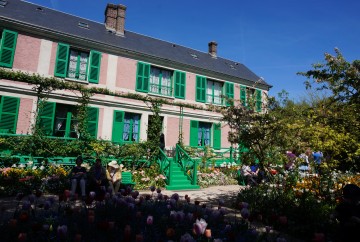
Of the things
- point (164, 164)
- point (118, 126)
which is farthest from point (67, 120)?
point (164, 164)

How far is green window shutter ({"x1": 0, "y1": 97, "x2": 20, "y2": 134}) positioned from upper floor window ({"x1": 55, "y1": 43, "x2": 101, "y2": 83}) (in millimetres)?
2290

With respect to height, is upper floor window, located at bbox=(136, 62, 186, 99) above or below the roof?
below

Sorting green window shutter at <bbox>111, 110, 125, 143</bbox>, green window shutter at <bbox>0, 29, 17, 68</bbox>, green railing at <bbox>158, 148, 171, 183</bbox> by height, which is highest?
green window shutter at <bbox>0, 29, 17, 68</bbox>

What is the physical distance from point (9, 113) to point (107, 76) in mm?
4394

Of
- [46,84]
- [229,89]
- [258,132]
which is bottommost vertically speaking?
[258,132]

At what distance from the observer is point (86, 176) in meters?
6.39

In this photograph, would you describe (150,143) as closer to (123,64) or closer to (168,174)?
(168,174)

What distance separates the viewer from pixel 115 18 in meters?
15.0

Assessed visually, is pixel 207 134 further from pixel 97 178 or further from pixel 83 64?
pixel 97 178

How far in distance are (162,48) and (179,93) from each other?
377 centimetres

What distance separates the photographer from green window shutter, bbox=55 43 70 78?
432 inches

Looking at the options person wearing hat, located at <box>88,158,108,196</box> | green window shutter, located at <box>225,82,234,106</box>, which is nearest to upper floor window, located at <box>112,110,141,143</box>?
person wearing hat, located at <box>88,158,108,196</box>

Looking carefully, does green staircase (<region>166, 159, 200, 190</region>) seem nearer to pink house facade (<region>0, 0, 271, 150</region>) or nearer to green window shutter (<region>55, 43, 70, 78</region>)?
pink house facade (<region>0, 0, 271, 150</region>)

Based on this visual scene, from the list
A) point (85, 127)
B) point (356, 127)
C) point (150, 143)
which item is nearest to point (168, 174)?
point (150, 143)
